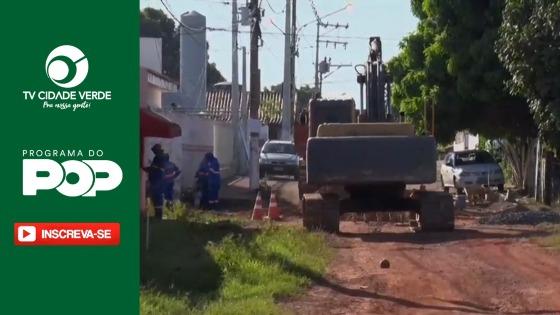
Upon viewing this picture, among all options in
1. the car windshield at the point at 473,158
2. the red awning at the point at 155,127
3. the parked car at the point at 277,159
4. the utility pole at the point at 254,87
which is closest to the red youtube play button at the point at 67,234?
the red awning at the point at 155,127

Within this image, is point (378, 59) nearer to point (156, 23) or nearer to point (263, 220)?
point (263, 220)

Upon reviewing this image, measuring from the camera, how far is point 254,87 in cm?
4188

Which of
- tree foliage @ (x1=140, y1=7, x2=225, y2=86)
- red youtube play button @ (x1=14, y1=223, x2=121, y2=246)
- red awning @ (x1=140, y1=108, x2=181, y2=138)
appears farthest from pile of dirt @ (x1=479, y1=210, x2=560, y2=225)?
tree foliage @ (x1=140, y1=7, x2=225, y2=86)

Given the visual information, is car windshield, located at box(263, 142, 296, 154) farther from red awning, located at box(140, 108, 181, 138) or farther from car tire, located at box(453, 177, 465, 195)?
red awning, located at box(140, 108, 181, 138)

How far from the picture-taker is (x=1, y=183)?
30.2 feet

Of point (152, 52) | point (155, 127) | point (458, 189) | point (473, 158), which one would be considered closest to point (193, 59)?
point (152, 52)

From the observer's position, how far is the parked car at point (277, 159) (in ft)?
160

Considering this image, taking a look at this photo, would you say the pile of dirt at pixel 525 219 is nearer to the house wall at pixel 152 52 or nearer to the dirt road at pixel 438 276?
the dirt road at pixel 438 276

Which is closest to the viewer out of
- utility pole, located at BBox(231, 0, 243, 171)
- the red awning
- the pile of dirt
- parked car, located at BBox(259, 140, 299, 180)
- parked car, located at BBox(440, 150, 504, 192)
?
the red awning

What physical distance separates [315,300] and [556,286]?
10.4ft

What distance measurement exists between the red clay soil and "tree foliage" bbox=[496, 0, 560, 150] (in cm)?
235

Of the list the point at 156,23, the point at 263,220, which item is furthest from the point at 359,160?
the point at 156,23

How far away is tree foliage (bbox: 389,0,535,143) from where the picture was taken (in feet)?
107

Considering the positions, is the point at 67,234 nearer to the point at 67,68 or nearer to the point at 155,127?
the point at 67,68
